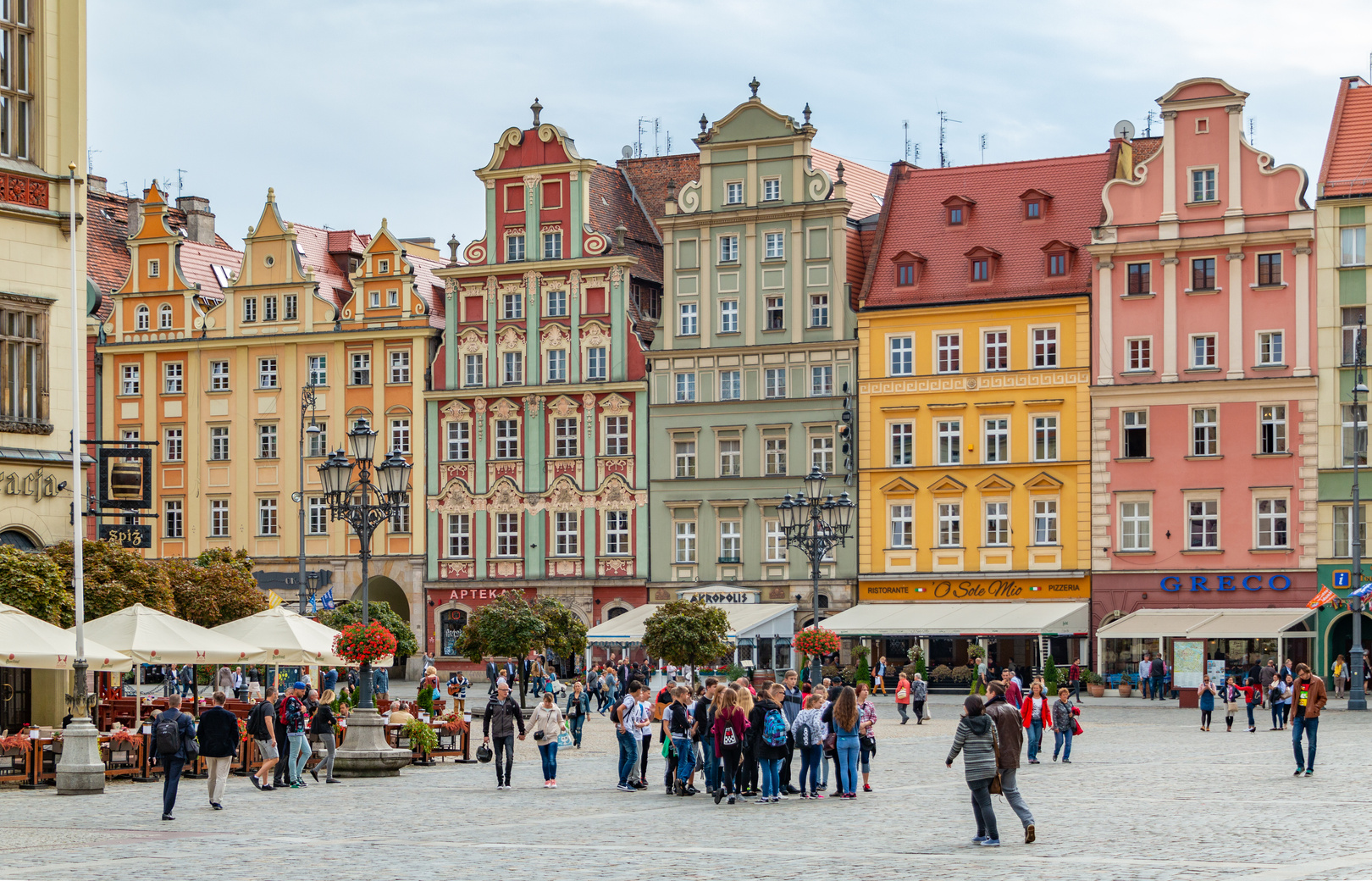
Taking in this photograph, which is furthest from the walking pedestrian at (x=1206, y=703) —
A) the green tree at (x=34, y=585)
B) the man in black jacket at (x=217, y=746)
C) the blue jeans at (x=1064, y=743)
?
the man in black jacket at (x=217, y=746)

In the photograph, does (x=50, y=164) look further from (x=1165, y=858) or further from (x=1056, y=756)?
(x=1165, y=858)

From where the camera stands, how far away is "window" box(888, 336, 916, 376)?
6222 centimetres

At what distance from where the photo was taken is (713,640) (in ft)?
Answer: 168

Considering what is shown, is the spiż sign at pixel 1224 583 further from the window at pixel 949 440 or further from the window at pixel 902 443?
the window at pixel 902 443

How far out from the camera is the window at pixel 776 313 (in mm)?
63406

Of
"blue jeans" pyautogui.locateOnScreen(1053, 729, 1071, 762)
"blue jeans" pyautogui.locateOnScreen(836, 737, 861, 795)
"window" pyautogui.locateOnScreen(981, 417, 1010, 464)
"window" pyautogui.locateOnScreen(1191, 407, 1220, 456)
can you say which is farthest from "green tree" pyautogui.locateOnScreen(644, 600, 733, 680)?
"blue jeans" pyautogui.locateOnScreen(836, 737, 861, 795)

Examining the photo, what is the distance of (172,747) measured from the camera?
22.9 metres

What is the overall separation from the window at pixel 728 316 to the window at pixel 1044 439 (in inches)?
384

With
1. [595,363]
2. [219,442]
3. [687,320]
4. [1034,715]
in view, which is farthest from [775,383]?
[1034,715]

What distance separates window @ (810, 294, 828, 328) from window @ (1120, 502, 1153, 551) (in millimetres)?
10543

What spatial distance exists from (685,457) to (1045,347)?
11.8 m

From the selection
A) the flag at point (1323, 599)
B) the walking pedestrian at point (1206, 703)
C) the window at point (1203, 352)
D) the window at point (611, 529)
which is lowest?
the walking pedestrian at point (1206, 703)

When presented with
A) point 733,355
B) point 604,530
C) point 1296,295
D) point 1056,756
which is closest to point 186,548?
point 604,530

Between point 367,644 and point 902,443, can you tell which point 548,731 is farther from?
point 902,443
